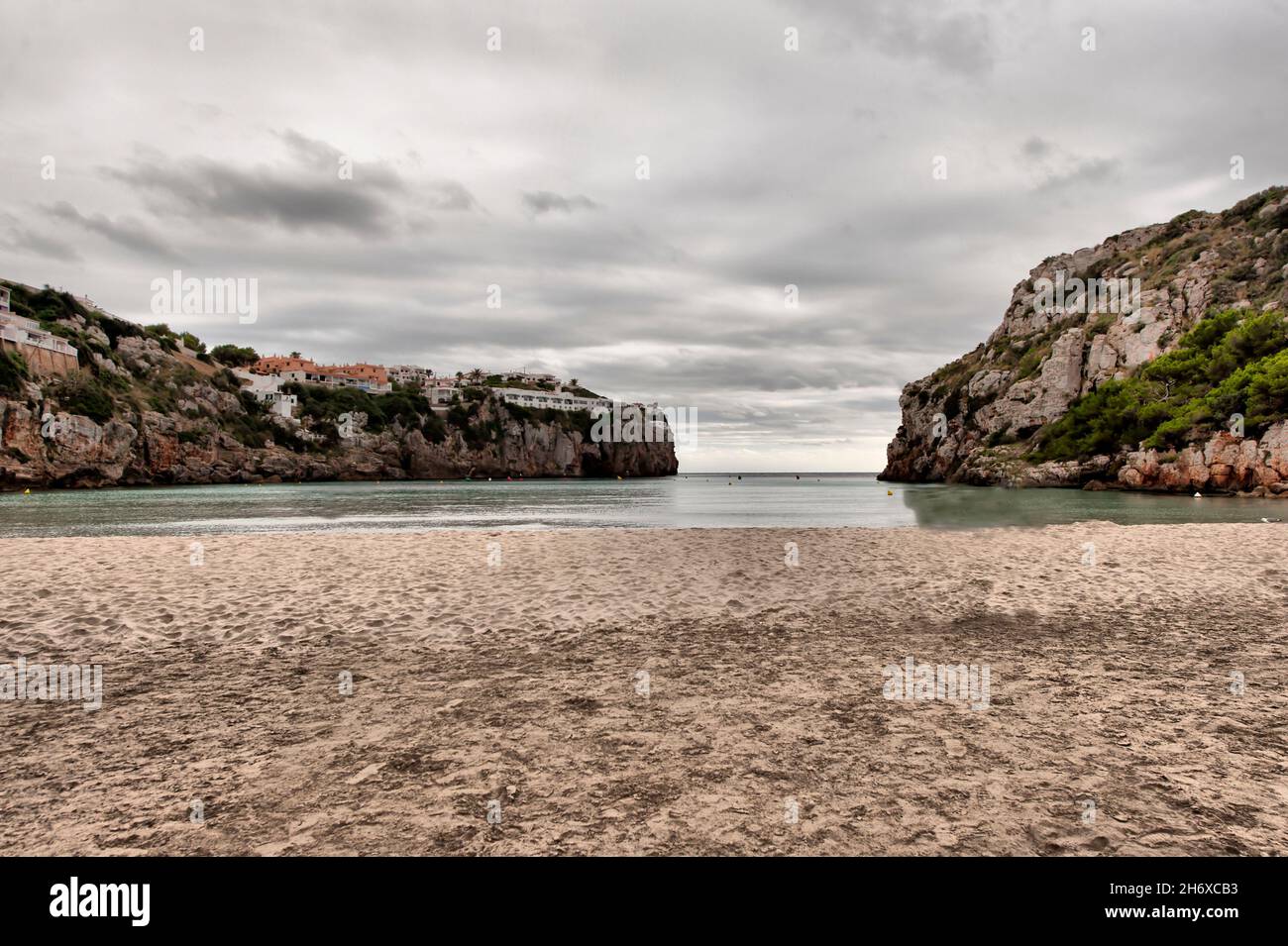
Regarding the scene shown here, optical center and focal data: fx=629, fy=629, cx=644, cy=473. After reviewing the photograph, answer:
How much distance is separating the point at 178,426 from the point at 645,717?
493ft

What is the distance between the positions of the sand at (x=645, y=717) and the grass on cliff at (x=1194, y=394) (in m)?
74.3

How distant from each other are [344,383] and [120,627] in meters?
204

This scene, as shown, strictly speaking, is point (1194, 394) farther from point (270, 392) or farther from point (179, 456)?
point (270, 392)

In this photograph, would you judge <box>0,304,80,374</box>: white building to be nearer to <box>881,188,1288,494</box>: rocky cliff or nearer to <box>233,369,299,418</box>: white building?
<box>233,369,299,418</box>: white building

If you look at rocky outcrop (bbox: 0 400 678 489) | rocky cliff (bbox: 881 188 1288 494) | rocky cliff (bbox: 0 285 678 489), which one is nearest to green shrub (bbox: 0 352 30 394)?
rocky cliff (bbox: 0 285 678 489)

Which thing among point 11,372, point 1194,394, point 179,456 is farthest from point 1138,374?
point 11,372

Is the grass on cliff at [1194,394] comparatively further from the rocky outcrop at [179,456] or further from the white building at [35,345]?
the white building at [35,345]

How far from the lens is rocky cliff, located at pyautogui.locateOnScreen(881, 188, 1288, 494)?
2793 inches

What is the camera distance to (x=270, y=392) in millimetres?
162625

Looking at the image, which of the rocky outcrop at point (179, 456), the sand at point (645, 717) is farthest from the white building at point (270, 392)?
the sand at point (645, 717)

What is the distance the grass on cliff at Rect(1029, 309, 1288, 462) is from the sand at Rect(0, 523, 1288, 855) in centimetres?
7435

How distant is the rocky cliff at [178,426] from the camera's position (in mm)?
95812

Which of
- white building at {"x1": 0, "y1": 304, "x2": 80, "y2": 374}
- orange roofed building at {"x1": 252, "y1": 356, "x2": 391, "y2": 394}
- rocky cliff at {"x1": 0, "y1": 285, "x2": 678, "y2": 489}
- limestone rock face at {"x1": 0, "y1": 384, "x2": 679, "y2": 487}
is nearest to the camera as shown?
limestone rock face at {"x1": 0, "y1": 384, "x2": 679, "y2": 487}
